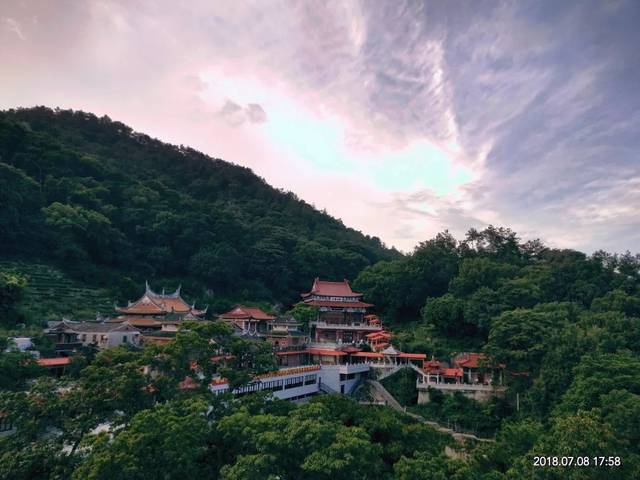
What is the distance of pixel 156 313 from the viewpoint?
108 feet

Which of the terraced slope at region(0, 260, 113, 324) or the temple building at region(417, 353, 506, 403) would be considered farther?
the terraced slope at region(0, 260, 113, 324)

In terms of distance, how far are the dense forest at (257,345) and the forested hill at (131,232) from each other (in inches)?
7.8

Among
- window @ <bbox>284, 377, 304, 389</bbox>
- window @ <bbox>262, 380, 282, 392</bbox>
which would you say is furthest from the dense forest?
window @ <bbox>284, 377, 304, 389</bbox>

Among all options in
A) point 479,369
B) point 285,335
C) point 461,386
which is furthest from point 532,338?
point 285,335

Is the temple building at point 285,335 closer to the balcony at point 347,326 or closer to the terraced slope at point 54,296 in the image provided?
the balcony at point 347,326

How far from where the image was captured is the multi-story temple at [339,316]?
39625mm

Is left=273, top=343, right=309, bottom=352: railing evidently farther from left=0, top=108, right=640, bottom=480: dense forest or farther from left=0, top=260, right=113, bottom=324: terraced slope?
left=0, top=260, right=113, bottom=324: terraced slope

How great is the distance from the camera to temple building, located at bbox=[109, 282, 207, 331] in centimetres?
3056

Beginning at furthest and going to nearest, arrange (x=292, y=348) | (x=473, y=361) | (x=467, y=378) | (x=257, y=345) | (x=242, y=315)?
1. (x=242, y=315)
2. (x=292, y=348)
3. (x=467, y=378)
4. (x=473, y=361)
5. (x=257, y=345)

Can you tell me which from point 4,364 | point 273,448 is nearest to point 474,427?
point 273,448

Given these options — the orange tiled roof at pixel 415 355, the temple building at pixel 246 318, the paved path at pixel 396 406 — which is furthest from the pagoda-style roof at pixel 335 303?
the paved path at pixel 396 406

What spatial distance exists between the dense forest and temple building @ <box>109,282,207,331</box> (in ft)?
18.2

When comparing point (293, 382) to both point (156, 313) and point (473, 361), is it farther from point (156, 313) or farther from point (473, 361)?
point (473, 361)

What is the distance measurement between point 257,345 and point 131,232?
31002 millimetres
